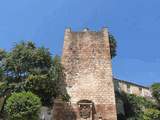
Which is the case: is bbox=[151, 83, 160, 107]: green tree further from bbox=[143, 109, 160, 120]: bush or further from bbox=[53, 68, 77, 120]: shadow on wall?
bbox=[53, 68, 77, 120]: shadow on wall

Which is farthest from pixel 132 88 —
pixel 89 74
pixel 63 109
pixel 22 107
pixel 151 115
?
pixel 22 107

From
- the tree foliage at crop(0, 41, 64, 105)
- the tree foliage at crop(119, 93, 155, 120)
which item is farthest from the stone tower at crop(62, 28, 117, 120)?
the tree foliage at crop(119, 93, 155, 120)

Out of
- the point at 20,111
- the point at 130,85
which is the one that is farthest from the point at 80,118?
the point at 130,85

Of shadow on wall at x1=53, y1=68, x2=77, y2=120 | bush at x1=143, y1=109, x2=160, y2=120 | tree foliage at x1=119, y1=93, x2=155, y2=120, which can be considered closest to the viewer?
shadow on wall at x1=53, y1=68, x2=77, y2=120

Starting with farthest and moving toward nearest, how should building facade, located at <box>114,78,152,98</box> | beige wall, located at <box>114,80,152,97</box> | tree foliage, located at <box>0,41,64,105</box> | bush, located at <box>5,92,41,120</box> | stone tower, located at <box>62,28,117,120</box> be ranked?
beige wall, located at <box>114,80,152,97</box>, building facade, located at <box>114,78,152,98</box>, stone tower, located at <box>62,28,117,120</box>, tree foliage, located at <box>0,41,64,105</box>, bush, located at <box>5,92,41,120</box>

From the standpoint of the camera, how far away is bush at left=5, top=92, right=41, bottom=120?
20891 millimetres

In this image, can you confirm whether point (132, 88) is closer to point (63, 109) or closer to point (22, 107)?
point (63, 109)

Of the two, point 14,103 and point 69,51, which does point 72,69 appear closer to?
point 69,51

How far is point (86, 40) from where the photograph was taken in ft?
89.9

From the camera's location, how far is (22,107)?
69.1ft

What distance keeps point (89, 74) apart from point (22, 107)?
6405 millimetres

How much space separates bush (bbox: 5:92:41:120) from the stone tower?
3904 mm

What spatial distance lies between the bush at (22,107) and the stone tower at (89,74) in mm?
3904

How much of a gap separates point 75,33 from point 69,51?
162 cm
